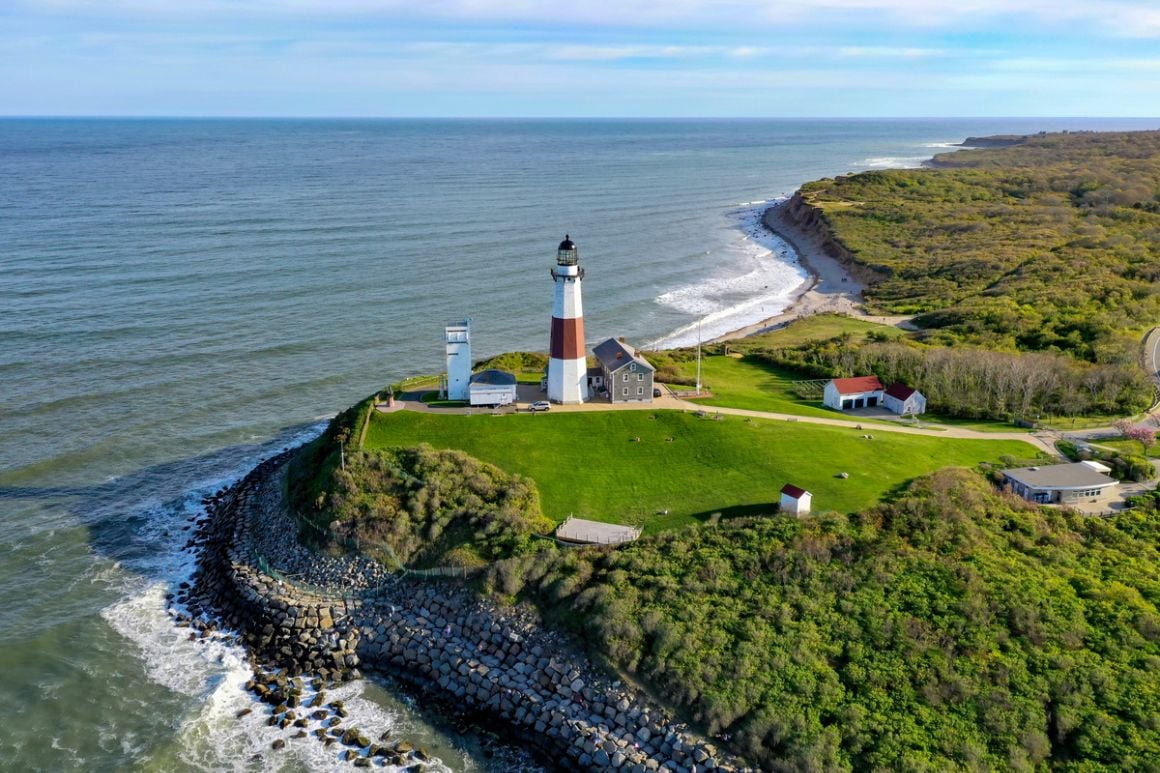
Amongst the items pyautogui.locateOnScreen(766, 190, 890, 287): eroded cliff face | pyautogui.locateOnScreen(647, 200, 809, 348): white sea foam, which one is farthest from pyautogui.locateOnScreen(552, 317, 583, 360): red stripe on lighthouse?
pyautogui.locateOnScreen(766, 190, 890, 287): eroded cliff face

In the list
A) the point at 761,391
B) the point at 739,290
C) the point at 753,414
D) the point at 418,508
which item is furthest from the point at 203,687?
the point at 739,290

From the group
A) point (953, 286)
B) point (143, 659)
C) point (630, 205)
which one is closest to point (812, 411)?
point (143, 659)

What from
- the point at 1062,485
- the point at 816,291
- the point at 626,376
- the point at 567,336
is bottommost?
the point at 1062,485

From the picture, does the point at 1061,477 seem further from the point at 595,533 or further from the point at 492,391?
the point at 492,391

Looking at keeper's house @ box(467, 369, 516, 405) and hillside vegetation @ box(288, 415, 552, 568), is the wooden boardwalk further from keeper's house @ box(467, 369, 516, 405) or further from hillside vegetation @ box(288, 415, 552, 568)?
keeper's house @ box(467, 369, 516, 405)

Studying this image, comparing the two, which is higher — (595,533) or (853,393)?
(853,393)

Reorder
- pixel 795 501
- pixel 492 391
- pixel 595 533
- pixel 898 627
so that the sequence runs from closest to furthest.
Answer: pixel 898 627, pixel 595 533, pixel 795 501, pixel 492 391
